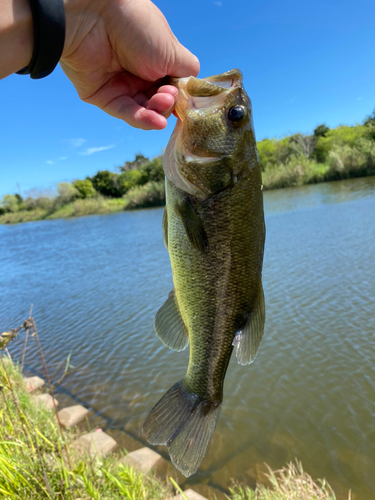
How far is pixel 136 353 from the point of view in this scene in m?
7.83

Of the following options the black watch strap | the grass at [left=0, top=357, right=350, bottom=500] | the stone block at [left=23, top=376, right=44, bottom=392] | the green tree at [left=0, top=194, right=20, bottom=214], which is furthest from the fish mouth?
the green tree at [left=0, top=194, right=20, bottom=214]

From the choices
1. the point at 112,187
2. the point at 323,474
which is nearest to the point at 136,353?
the point at 323,474

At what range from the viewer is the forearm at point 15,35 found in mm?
1458

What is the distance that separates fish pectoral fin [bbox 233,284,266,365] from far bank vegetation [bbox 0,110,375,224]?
13173 mm

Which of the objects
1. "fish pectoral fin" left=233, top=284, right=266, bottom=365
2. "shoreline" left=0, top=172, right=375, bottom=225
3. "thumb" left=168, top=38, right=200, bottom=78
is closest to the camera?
"fish pectoral fin" left=233, top=284, right=266, bottom=365

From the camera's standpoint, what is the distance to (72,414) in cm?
570

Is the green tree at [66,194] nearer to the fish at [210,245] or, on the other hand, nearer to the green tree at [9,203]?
the green tree at [9,203]

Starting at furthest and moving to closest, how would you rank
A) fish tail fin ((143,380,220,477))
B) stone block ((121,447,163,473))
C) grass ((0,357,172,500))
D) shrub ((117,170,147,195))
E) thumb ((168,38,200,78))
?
shrub ((117,170,147,195)), stone block ((121,447,163,473)), grass ((0,357,172,500)), thumb ((168,38,200,78)), fish tail fin ((143,380,220,477))

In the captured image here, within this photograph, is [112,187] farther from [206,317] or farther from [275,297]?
[206,317]

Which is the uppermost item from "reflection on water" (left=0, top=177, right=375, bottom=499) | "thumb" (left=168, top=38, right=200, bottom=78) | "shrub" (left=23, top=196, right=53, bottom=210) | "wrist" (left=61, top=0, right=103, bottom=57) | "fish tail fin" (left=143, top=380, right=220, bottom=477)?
"shrub" (left=23, top=196, right=53, bottom=210)

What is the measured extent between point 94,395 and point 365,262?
8.59m

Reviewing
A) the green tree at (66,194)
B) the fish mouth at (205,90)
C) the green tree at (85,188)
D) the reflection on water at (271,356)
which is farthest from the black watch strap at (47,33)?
the green tree at (66,194)

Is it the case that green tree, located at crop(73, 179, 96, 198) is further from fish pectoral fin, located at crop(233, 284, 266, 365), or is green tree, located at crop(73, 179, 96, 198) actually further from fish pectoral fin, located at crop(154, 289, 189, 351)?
fish pectoral fin, located at crop(233, 284, 266, 365)

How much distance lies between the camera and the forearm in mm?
1458
